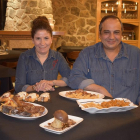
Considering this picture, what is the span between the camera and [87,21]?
303 inches

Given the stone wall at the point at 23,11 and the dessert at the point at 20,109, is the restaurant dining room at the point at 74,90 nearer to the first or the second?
the dessert at the point at 20,109

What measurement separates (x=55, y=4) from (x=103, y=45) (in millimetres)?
5667

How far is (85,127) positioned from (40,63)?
3.88 feet

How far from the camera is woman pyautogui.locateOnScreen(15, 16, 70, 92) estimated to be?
81.0 inches

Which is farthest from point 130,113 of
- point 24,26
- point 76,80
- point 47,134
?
point 24,26

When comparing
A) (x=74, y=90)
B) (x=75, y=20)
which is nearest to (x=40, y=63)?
(x=74, y=90)

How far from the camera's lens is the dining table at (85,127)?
98cm

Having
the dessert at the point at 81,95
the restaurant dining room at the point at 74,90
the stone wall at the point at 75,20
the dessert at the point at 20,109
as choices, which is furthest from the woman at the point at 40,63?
the stone wall at the point at 75,20

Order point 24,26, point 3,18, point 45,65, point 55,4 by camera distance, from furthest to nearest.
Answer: point 55,4
point 3,18
point 24,26
point 45,65

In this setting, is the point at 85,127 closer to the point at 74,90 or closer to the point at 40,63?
the point at 74,90

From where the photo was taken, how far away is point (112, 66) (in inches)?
77.6

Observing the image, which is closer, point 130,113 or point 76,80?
point 130,113

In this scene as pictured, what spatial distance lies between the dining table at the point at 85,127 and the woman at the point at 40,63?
78 centimetres

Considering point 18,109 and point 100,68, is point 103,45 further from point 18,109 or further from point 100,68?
point 18,109
